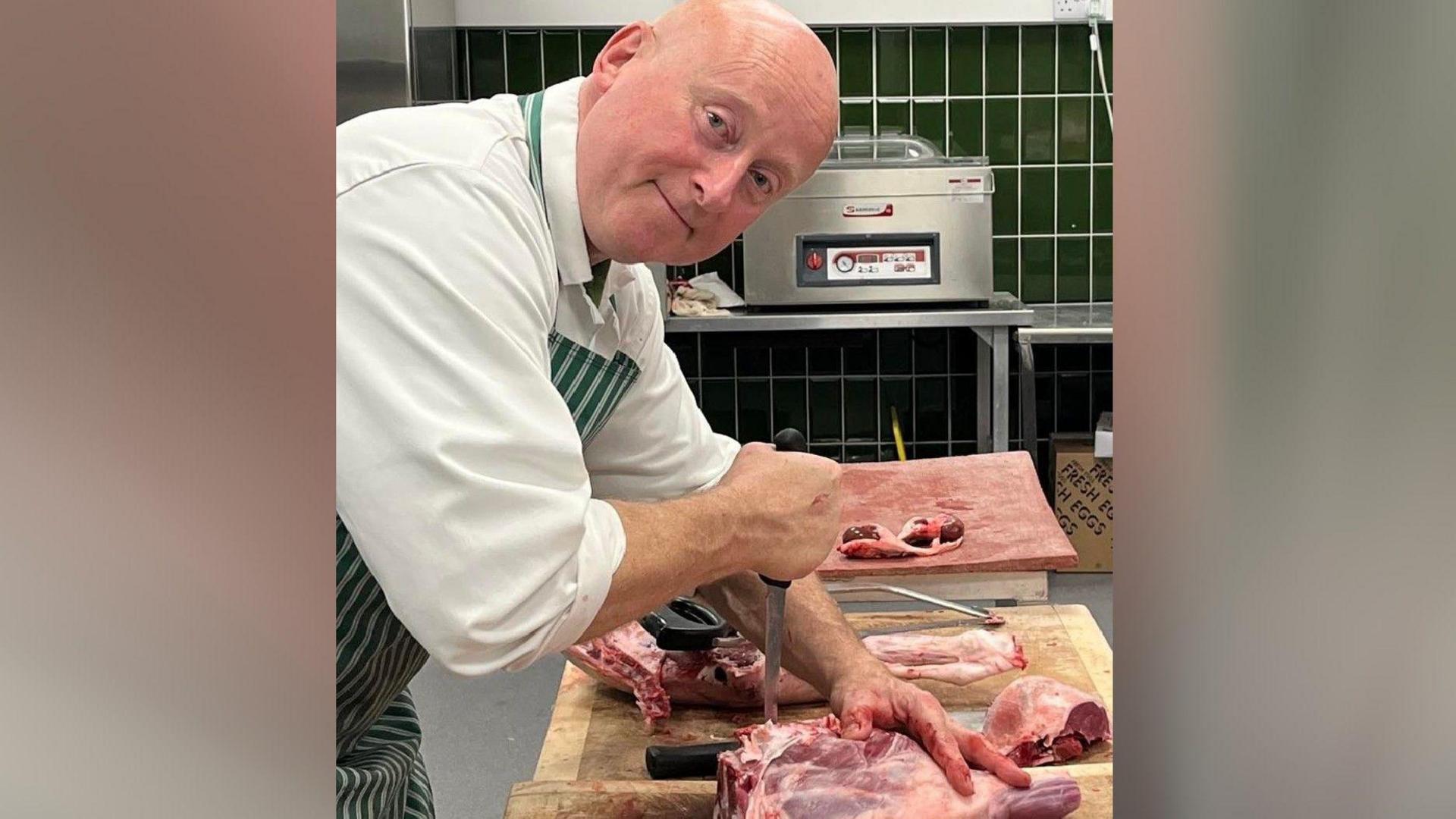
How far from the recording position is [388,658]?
140 cm

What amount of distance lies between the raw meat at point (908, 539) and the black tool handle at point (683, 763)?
2.42 ft

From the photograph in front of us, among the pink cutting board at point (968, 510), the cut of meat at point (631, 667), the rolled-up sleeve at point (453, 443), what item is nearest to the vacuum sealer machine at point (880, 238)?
the pink cutting board at point (968, 510)

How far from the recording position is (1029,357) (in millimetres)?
4137

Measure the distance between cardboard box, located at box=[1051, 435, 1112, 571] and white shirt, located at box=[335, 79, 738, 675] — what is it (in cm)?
354

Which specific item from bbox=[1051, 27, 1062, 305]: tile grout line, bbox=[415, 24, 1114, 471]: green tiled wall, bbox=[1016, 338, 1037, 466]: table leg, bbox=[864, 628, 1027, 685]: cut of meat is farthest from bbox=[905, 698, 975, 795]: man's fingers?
bbox=[1051, 27, 1062, 305]: tile grout line

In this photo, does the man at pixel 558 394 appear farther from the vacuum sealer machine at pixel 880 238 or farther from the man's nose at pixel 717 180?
the vacuum sealer machine at pixel 880 238

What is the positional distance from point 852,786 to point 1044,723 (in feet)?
1.04

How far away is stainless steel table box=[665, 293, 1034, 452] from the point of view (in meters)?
4.08

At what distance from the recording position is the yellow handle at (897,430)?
15.1 ft

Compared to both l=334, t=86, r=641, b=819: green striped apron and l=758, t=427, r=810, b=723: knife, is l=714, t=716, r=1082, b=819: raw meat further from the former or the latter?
l=334, t=86, r=641, b=819: green striped apron

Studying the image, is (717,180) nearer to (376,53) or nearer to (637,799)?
(637,799)
